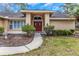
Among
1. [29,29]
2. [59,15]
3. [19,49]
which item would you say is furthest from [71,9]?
[19,49]

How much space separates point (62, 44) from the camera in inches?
128

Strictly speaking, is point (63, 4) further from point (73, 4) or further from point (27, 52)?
point (27, 52)

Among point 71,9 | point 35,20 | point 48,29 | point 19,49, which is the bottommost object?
point 19,49

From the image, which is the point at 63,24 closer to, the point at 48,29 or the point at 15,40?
the point at 48,29

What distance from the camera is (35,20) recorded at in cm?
Result: 331

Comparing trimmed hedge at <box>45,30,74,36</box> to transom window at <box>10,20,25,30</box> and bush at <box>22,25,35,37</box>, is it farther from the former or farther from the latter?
transom window at <box>10,20,25,30</box>

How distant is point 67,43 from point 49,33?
0.28 metres

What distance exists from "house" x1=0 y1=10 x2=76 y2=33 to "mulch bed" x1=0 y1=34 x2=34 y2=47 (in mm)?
82

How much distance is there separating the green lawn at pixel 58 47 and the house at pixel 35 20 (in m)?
0.16

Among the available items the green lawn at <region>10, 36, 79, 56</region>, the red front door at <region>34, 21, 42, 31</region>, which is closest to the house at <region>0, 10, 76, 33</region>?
the red front door at <region>34, 21, 42, 31</region>

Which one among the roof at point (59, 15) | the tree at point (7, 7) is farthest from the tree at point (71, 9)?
the tree at point (7, 7)

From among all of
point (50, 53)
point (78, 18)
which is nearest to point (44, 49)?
point (50, 53)

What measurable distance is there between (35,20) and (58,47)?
48cm

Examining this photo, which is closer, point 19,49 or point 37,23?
point 19,49
